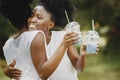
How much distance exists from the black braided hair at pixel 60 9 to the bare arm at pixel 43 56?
325 mm

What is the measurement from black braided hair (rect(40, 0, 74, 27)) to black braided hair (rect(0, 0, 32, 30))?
0.12 m

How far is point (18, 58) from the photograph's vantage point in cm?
344

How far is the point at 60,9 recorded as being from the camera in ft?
11.9

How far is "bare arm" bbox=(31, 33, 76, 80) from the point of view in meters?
3.29

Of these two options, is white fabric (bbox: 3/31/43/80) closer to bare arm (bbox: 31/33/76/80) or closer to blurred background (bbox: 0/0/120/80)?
bare arm (bbox: 31/33/76/80)

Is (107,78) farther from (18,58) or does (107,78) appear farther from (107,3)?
(18,58)

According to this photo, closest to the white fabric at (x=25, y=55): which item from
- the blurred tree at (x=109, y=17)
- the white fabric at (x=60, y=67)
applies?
the white fabric at (x=60, y=67)

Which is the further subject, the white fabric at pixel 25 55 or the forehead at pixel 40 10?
the forehead at pixel 40 10

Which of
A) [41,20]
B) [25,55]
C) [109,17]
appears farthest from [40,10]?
[109,17]

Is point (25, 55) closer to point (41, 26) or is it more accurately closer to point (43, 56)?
point (43, 56)

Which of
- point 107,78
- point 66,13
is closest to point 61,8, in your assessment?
point 66,13

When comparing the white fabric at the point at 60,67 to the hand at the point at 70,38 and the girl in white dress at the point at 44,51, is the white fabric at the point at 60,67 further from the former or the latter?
the hand at the point at 70,38

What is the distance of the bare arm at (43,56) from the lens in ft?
10.8

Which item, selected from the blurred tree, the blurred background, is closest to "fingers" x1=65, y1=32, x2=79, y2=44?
the blurred background
